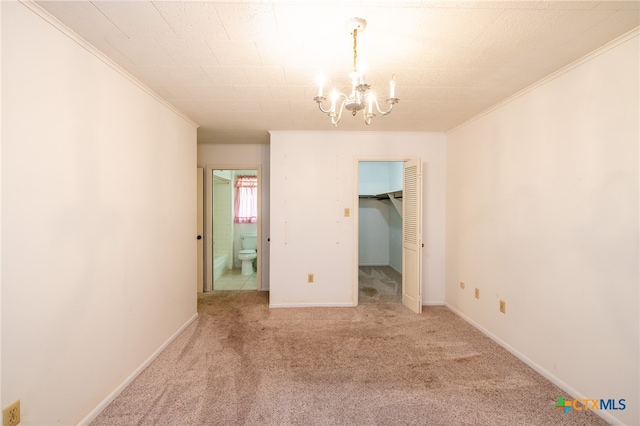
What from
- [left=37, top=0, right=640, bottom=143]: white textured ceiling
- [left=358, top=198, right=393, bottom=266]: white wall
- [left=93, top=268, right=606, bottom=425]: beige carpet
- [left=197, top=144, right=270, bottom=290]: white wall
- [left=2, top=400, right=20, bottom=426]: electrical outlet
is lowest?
[left=93, top=268, right=606, bottom=425]: beige carpet

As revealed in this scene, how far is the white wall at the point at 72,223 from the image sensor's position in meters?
1.29

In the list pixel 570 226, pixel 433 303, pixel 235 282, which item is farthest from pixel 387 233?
pixel 570 226

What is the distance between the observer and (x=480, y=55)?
1.80 meters

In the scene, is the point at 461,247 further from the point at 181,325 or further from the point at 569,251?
the point at 181,325

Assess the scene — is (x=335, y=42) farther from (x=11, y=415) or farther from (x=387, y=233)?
(x=387, y=233)

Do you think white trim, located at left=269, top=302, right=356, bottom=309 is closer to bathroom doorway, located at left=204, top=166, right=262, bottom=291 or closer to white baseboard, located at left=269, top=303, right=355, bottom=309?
white baseboard, located at left=269, top=303, right=355, bottom=309

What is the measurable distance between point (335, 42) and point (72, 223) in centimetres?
187

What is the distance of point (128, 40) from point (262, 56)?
0.79m

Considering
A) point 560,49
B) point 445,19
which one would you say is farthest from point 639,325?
point 445,19

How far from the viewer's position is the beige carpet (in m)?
1.74

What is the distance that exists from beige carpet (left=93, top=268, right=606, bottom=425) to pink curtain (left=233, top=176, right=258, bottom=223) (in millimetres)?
3061

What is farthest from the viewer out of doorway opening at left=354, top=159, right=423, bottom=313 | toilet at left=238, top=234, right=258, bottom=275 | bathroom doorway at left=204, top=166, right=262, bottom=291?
bathroom doorway at left=204, top=166, right=262, bottom=291

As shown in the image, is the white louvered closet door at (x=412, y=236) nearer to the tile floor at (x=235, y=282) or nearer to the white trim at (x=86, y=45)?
the tile floor at (x=235, y=282)

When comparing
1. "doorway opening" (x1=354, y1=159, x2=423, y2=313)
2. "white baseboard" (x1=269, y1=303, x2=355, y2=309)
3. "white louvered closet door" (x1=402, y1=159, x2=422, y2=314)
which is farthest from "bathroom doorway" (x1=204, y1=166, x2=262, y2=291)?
"white louvered closet door" (x1=402, y1=159, x2=422, y2=314)
